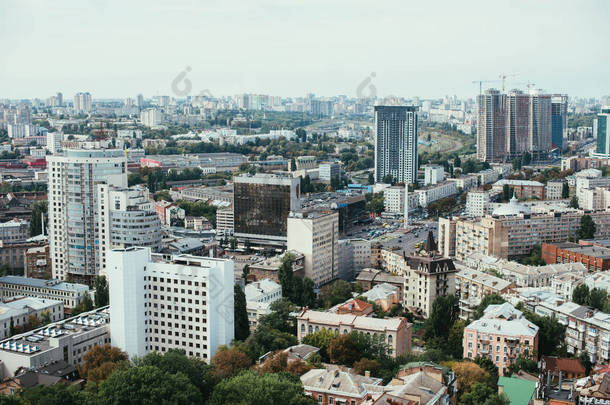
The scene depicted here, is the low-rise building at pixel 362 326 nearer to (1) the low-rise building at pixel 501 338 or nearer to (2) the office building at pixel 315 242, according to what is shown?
(1) the low-rise building at pixel 501 338

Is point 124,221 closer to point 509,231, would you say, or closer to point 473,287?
A: point 473,287

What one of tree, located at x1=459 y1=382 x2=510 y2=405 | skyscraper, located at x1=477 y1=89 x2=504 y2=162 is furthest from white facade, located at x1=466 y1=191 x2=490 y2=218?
tree, located at x1=459 y1=382 x2=510 y2=405

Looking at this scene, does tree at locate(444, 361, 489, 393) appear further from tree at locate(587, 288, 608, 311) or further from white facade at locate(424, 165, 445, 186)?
white facade at locate(424, 165, 445, 186)

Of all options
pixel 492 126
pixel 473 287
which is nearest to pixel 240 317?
pixel 473 287

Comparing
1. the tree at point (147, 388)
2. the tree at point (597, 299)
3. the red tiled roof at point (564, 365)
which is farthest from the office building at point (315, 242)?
the tree at point (147, 388)

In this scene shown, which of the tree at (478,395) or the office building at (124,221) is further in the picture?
the office building at (124,221)
